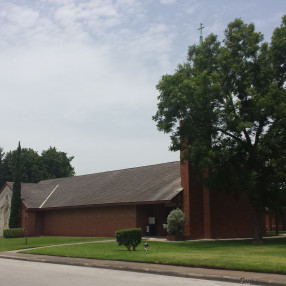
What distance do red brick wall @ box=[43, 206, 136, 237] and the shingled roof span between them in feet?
2.93

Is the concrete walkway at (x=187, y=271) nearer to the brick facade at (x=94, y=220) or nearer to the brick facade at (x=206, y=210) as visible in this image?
the brick facade at (x=206, y=210)

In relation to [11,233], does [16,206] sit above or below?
above

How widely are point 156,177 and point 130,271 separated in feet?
70.9

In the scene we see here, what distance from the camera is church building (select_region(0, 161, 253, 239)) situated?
29.8 metres

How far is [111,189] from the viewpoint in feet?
120

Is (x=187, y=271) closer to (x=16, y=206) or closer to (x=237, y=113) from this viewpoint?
(x=237, y=113)

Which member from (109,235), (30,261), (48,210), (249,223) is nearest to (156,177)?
(109,235)

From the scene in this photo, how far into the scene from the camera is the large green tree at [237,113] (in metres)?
23.4

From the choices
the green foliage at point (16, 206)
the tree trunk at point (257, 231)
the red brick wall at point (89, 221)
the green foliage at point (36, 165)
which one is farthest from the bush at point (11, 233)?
the green foliage at point (36, 165)

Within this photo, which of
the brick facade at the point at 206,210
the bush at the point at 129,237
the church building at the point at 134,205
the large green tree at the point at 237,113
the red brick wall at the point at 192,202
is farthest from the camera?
the church building at the point at 134,205

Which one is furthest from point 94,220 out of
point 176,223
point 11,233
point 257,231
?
point 257,231

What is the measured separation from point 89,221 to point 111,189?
3448mm

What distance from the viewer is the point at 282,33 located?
25125mm

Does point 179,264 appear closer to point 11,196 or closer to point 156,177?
point 156,177
